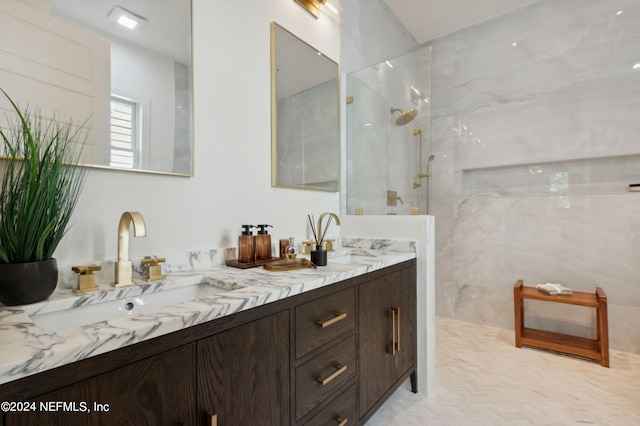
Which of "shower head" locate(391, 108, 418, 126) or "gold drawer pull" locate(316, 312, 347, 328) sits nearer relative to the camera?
"gold drawer pull" locate(316, 312, 347, 328)

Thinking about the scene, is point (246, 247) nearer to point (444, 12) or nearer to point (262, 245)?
point (262, 245)

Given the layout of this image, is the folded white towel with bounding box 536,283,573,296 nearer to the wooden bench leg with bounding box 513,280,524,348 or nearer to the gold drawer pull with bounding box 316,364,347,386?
the wooden bench leg with bounding box 513,280,524,348

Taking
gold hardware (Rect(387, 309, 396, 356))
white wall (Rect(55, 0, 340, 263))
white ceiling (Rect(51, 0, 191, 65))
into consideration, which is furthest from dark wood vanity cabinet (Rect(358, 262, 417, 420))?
white ceiling (Rect(51, 0, 191, 65))

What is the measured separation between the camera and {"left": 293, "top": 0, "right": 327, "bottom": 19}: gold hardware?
5.97ft

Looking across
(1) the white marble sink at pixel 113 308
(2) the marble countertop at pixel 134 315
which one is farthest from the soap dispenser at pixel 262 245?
(1) the white marble sink at pixel 113 308

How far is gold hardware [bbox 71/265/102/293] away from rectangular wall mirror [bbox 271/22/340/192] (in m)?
0.91

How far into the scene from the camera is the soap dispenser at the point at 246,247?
1301 mm

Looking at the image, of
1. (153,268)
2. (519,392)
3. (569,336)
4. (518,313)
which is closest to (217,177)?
(153,268)

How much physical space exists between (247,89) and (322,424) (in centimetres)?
150

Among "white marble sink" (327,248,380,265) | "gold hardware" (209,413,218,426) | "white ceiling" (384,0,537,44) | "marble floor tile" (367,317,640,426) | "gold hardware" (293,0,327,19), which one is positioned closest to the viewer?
"gold hardware" (209,413,218,426)

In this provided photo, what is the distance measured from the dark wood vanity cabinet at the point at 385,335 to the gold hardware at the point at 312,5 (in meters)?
1.72

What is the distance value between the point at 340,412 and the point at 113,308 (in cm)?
89

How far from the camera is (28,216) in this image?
700 millimetres

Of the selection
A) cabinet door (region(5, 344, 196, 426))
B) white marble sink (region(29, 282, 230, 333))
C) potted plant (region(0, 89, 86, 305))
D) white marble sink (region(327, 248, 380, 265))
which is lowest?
cabinet door (region(5, 344, 196, 426))
